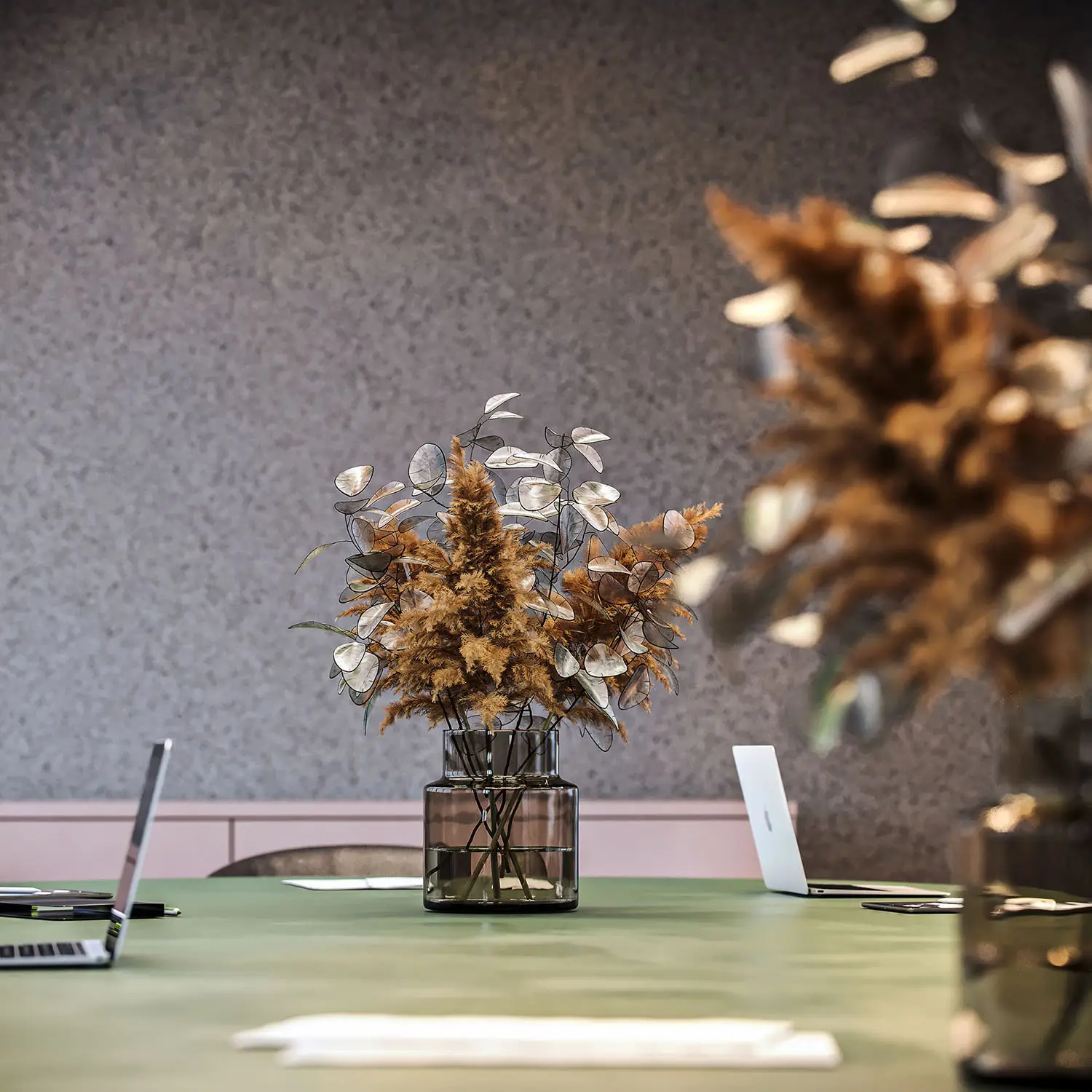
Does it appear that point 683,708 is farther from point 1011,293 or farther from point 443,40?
point 1011,293

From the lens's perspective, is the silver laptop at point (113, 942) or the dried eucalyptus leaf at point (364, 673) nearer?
the silver laptop at point (113, 942)

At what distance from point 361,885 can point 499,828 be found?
0.53m

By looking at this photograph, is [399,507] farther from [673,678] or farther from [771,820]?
[673,678]

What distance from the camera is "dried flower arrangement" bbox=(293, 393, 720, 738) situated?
1.75m

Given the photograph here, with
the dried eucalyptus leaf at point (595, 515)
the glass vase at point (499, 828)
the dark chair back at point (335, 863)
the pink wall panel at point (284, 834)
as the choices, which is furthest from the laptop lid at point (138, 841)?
the pink wall panel at point (284, 834)

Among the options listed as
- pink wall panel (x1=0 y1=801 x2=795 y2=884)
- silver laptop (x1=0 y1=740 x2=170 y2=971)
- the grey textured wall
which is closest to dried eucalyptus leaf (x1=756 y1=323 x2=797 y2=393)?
silver laptop (x1=0 y1=740 x2=170 y2=971)

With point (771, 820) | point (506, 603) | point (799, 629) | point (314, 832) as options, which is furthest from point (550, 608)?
point (314, 832)

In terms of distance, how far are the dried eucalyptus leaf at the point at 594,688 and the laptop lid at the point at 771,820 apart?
41cm

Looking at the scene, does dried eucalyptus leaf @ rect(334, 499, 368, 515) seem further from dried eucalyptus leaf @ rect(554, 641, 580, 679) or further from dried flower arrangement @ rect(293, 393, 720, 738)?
dried eucalyptus leaf @ rect(554, 641, 580, 679)

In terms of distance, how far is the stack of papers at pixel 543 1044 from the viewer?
0.84m

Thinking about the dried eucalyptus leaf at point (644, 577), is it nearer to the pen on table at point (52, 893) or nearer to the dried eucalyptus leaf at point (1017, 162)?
the pen on table at point (52, 893)

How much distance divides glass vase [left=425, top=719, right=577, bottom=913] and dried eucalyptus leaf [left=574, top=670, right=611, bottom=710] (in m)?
0.08

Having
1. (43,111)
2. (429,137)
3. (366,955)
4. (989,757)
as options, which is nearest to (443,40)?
(429,137)

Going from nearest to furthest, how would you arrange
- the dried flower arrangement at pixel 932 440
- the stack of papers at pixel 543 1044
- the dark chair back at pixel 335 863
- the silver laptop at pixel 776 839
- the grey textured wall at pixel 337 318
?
the dried flower arrangement at pixel 932 440, the stack of papers at pixel 543 1044, the silver laptop at pixel 776 839, the dark chair back at pixel 335 863, the grey textured wall at pixel 337 318
